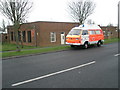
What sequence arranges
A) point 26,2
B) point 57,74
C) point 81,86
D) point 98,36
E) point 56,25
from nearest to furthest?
1. point 81,86
2. point 57,74
3. point 26,2
4. point 98,36
5. point 56,25

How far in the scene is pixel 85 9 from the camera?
2567 cm

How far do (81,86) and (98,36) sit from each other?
47.7ft

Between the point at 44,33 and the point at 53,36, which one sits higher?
the point at 44,33

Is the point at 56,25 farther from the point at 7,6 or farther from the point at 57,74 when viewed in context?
the point at 57,74

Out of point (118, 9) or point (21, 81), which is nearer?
point (21, 81)

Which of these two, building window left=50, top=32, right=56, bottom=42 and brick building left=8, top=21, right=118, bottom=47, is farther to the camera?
building window left=50, top=32, right=56, bottom=42

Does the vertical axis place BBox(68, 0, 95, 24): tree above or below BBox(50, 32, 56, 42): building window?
above

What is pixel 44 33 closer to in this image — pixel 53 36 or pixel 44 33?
pixel 44 33

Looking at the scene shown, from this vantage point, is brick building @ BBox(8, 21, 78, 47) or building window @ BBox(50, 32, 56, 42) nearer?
brick building @ BBox(8, 21, 78, 47)

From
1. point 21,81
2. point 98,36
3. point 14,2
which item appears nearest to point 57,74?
point 21,81

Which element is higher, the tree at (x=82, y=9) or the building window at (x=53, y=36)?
the tree at (x=82, y=9)

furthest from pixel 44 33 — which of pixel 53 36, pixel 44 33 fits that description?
pixel 53 36

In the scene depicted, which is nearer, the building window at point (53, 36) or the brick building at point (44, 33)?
the brick building at point (44, 33)

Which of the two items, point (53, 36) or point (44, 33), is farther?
point (53, 36)
